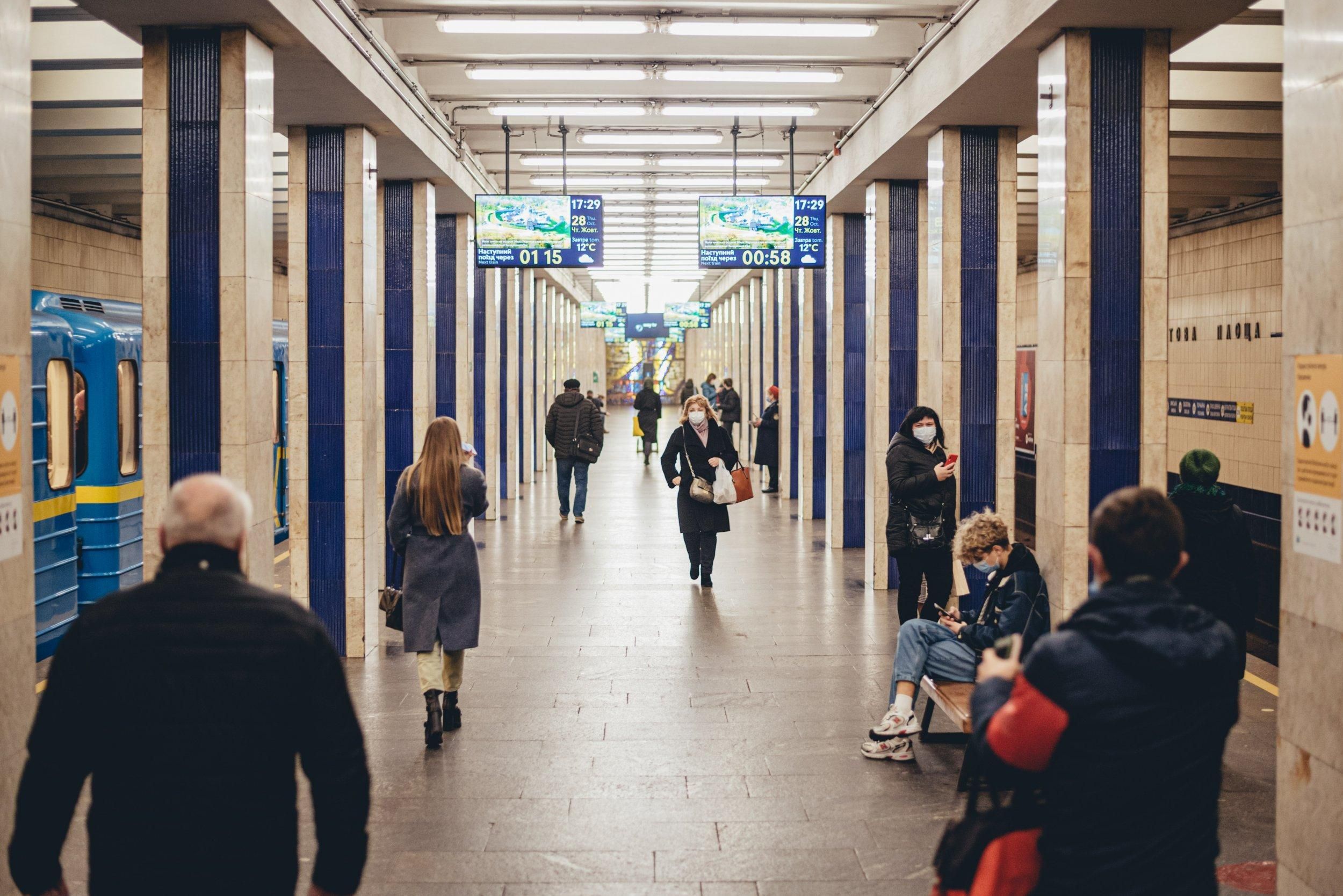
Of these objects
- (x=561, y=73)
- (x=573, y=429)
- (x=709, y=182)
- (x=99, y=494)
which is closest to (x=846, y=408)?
(x=573, y=429)

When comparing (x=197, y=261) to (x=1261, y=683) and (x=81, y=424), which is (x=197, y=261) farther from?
(x=1261, y=683)

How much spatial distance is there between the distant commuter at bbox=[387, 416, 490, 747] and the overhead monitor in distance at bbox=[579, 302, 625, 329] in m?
33.3

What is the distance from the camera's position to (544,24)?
9.10m

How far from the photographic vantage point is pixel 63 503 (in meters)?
8.89

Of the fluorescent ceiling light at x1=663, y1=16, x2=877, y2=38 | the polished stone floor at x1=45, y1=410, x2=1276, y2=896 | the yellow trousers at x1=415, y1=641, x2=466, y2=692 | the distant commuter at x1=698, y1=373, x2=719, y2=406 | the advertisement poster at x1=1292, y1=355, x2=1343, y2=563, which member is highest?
the fluorescent ceiling light at x1=663, y1=16, x2=877, y2=38

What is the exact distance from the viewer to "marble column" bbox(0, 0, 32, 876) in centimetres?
414

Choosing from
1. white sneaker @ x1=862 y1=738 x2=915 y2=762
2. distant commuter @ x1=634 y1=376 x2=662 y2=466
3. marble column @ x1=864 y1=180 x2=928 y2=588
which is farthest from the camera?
distant commuter @ x1=634 y1=376 x2=662 y2=466

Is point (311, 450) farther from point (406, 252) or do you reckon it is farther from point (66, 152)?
point (66, 152)

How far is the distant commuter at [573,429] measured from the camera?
1612 centimetres

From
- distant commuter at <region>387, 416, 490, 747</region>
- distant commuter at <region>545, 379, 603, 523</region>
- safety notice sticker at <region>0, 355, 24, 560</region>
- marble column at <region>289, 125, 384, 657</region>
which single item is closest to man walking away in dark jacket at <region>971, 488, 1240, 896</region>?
safety notice sticker at <region>0, 355, 24, 560</region>

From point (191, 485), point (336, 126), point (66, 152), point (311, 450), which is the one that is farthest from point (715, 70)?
point (191, 485)

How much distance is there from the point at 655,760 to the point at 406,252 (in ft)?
23.1

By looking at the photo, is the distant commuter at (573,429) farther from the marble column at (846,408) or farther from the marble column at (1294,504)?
the marble column at (1294,504)

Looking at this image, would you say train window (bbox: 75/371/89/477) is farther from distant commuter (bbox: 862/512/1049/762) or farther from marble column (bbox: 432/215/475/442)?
distant commuter (bbox: 862/512/1049/762)
